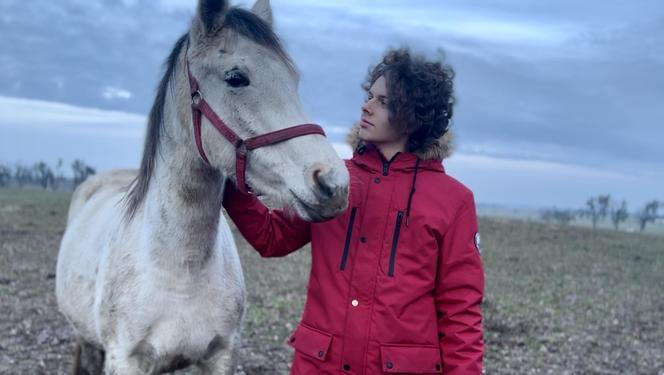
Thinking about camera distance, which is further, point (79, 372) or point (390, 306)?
point (79, 372)

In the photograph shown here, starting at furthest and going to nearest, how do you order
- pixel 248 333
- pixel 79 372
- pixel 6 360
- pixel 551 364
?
1. pixel 248 333
2. pixel 551 364
3. pixel 6 360
4. pixel 79 372

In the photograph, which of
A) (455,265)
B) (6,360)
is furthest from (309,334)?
(6,360)

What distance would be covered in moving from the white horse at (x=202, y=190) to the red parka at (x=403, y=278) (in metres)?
0.46

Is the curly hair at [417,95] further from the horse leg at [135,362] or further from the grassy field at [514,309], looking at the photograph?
the grassy field at [514,309]

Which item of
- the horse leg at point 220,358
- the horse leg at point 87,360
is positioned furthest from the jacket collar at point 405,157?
the horse leg at point 87,360

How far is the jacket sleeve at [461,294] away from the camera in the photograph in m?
2.75

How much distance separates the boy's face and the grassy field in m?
3.51

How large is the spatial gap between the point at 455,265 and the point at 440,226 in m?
0.18

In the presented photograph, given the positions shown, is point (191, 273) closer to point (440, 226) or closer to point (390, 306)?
point (390, 306)

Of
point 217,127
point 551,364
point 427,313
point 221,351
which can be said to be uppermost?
point 217,127

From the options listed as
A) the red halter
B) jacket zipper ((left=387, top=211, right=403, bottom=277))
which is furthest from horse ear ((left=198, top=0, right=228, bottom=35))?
jacket zipper ((left=387, top=211, right=403, bottom=277))

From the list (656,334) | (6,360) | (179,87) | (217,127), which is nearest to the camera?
(217,127)

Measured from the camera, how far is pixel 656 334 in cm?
819

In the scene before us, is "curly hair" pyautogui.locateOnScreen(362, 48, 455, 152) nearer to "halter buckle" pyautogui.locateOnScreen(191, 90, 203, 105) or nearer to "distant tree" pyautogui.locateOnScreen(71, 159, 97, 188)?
"halter buckle" pyautogui.locateOnScreen(191, 90, 203, 105)
